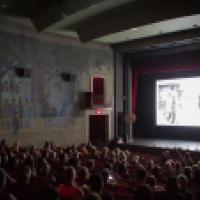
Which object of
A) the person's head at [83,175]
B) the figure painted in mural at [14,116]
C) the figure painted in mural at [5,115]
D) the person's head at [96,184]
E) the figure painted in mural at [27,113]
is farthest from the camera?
the figure painted in mural at [27,113]

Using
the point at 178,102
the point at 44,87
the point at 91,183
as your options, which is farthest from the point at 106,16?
the point at 91,183

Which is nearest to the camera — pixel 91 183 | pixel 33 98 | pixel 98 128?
pixel 91 183

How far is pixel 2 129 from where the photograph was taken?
43.2ft

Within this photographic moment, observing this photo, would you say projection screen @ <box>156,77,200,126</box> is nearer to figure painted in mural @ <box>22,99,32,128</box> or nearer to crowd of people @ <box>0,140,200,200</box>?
figure painted in mural @ <box>22,99,32,128</box>

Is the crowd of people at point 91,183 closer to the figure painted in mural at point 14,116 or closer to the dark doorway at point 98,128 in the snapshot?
the figure painted in mural at point 14,116

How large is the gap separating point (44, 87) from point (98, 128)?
4095 mm

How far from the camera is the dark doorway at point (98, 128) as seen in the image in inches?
687

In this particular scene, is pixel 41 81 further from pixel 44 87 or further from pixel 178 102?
pixel 178 102

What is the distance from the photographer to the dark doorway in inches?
687

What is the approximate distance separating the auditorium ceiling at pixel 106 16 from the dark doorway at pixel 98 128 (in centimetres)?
443

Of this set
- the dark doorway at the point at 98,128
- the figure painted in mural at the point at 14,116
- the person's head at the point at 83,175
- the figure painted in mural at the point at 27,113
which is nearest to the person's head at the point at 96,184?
the person's head at the point at 83,175

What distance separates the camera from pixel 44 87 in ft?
48.4

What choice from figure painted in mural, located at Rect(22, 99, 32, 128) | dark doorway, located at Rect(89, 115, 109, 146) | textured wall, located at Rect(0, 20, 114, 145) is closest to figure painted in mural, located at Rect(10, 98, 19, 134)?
textured wall, located at Rect(0, 20, 114, 145)

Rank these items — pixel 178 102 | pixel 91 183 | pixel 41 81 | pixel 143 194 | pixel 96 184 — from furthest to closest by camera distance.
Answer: pixel 178 102 → pixel 41 81 → pixel 91 183 → pixel 96 184 → pixel 143 194
